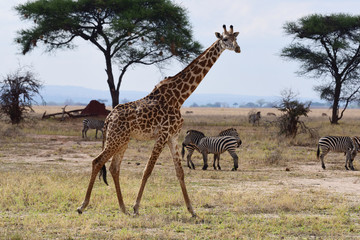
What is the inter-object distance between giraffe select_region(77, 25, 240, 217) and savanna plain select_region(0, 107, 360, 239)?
24.1 inches

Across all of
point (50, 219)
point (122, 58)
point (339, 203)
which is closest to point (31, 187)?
point (50, 219)

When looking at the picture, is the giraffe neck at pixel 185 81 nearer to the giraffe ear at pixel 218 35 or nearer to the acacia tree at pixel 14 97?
the giraffe ear at pixel 218 35

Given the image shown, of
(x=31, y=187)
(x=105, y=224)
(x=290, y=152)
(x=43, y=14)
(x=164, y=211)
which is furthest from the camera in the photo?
(x=43, y=14)

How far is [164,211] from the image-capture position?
8.73m

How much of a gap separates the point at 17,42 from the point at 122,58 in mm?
6873

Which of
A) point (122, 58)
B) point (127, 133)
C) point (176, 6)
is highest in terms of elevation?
point (176, 6)

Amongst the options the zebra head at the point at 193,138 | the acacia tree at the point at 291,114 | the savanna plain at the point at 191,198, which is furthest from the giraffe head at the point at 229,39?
the acacia tree at the point at 291,114

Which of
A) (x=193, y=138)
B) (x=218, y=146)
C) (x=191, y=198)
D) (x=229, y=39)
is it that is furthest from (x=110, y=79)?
(x=229, y=39)

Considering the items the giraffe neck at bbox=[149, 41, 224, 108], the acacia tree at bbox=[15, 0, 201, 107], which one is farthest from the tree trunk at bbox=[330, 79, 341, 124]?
the giraffe neck at bbox=[149, 41, 224, 108]

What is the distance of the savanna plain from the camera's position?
7.43 m

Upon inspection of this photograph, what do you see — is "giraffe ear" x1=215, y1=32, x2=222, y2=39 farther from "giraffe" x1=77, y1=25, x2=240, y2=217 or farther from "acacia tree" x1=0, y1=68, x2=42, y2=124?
"acacia tree" x1=0, y1=68, x2=42, y2=124

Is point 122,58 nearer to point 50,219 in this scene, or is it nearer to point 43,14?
point 43,14

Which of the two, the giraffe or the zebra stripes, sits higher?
the giraffe

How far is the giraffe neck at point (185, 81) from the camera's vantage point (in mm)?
8664
